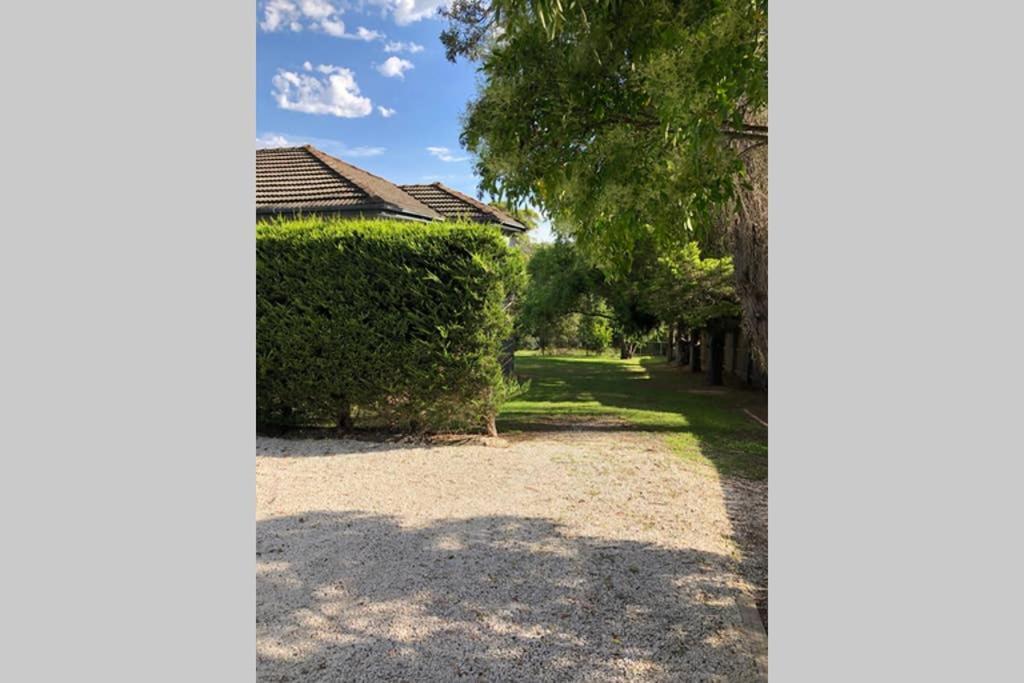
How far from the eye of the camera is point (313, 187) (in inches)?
430

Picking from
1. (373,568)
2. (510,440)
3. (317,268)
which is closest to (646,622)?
(373,568)

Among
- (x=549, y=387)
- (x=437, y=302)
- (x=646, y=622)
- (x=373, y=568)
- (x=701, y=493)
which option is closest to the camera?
(x=646, y=622)

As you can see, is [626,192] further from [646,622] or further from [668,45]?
[646,622]

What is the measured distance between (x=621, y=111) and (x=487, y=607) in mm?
2807

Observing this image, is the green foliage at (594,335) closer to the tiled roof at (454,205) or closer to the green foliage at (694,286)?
the tiled roof at (454,205)

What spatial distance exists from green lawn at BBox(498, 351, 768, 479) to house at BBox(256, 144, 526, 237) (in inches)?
154

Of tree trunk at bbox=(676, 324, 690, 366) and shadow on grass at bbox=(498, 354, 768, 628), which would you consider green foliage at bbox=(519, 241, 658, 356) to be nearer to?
shadow on grass at bbox=(498, 354, 768, 628)

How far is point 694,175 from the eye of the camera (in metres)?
2.50

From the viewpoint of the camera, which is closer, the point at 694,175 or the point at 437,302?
the point at 694,175

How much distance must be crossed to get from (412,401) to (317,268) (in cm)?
218

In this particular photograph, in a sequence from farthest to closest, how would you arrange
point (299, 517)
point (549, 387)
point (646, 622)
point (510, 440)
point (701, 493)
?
point (549, 387) → point (510, 440) → point (701, 493) → point (299, 517) → point (646, 622)

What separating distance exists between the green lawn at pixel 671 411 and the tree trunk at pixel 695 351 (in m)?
1.72

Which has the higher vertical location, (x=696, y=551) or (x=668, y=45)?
(x=668, y=45)

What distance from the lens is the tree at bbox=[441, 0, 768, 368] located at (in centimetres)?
216
